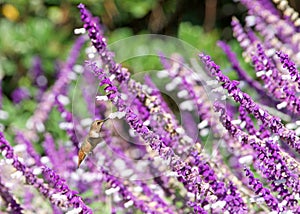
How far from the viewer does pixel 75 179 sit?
5.10ft

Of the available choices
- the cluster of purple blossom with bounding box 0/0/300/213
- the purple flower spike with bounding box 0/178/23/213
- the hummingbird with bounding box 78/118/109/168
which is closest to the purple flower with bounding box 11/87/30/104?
the cluster of purple blossom with bounding box 0/0/300/213

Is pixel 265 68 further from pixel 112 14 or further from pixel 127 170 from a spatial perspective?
pixel 112 14

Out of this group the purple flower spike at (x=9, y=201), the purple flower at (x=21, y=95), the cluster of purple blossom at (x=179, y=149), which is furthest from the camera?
the purple flower at (x=21, y=95)

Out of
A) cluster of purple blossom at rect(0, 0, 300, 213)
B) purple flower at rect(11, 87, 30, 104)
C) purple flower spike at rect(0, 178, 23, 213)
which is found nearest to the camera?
cluster of purple blossom at rect(0, 0, 300, 213)

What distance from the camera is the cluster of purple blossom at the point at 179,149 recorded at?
1.06m

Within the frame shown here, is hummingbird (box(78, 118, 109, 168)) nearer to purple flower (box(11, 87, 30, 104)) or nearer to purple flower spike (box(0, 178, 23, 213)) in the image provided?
purple flower spike (box(0, 178, 23, 213))

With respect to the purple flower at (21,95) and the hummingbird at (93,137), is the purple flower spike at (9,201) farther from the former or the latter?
the purple flower at (21,95)

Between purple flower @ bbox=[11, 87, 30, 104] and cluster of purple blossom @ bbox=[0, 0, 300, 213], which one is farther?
purple flower @ bbox=[11, 87, 30, 104]

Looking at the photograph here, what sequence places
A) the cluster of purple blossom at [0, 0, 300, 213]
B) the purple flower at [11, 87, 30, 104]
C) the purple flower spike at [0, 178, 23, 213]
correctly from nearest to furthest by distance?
1. the cluster of purple blossom at [0, 0, 300, 213]
2. the purple flower spike at [0, 178, 23, 213]
3. the purple flower at [11, 87, 30, 104]

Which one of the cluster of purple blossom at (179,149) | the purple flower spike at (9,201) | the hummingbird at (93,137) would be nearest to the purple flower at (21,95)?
the cluster of purple blossom at (179,149)

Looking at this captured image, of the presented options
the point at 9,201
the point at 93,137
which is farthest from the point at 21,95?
the point at 93,137

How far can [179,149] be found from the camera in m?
1.31

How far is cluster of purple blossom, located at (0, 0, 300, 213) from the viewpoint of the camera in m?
1.06

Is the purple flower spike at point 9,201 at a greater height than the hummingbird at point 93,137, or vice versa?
the purple flower spike at point 9,201
